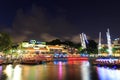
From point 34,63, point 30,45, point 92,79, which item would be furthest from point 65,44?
point 92,79

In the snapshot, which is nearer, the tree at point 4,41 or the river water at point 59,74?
the river water at point 59,74

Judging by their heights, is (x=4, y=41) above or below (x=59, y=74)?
above

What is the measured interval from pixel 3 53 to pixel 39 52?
6416 cm

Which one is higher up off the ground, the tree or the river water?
the tree

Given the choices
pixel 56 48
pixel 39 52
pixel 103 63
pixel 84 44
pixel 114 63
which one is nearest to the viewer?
pixel 114 63

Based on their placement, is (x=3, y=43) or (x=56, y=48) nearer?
(x=3, y=43)

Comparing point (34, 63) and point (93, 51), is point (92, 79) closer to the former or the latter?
point (34, 63)

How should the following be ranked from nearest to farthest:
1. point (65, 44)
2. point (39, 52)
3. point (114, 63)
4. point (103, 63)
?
point (114, 63)
point (103, 63)
point (39, 52)
point (65, 44)

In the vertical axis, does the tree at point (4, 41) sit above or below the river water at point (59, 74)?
above

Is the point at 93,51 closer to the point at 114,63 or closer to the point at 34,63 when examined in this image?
the point at 34,63

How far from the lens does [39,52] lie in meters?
160

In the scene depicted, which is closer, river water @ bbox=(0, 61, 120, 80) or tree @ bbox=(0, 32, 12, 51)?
river water @ bbox=(0, 61, 120, 80)

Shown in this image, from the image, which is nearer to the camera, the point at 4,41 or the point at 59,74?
the point at 59,74

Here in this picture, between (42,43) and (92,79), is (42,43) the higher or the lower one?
the higher one
